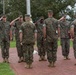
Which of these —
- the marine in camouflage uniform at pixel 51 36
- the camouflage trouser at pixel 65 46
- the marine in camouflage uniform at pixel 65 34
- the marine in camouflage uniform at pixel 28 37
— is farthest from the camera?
the camouflage trouser at pixel 65 46

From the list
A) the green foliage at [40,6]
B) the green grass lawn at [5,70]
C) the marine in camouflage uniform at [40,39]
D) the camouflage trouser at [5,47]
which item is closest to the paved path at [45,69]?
the green grass lawn at [5,70]

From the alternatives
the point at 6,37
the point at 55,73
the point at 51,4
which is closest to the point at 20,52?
the point at 6,37

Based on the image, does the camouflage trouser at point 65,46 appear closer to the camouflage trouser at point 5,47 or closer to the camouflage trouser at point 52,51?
the camouflage trouser at point 52,51

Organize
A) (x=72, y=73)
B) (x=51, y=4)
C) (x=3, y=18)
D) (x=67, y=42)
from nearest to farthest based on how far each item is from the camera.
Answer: (x=72, y=73) < (x=3, y=18) < (x=67, y=42) < (x=51, y=4)

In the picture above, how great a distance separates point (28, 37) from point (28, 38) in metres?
0.04

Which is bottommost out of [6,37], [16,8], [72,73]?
[72,73]

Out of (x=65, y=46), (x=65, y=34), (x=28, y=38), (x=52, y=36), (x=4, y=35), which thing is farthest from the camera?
(x=65, y=46)

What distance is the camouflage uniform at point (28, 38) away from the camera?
12805mm

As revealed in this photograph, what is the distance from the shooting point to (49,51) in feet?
43.1

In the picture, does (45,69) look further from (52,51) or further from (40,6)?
(40,6)

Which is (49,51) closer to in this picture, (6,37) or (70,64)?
(70,64)

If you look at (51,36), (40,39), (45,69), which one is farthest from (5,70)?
(40,39)

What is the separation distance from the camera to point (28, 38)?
1283 cm

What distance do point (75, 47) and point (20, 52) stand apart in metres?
2.61
